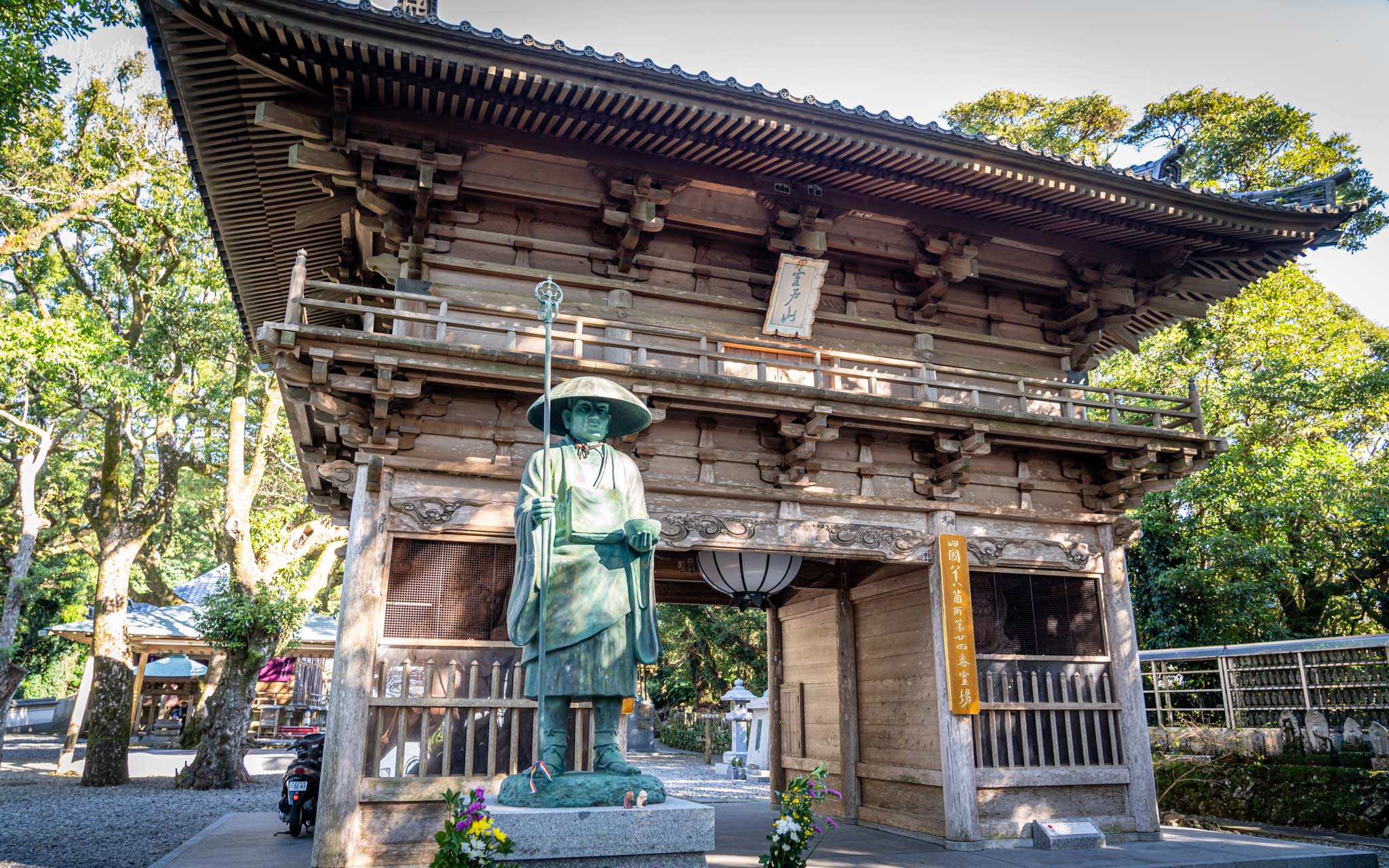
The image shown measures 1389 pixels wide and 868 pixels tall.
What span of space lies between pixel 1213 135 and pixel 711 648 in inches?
777

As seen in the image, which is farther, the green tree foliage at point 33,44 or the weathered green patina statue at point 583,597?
the green tree foliage at point 33,44

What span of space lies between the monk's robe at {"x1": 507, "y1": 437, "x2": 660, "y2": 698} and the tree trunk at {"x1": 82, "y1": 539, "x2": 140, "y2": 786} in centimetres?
1355

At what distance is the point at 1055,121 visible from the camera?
22.2 meters

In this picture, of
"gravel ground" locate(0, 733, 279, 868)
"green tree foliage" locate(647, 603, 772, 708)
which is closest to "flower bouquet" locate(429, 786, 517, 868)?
"gravel ground" locate(0, 733, 279, 868)

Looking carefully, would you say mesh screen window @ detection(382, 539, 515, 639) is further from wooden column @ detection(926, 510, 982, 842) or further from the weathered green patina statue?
wooden column @ detection(926, 510, 982, 842)

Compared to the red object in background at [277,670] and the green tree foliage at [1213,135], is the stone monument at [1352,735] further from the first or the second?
the red object in background at [277,670]

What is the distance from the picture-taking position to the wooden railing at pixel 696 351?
7358 millimetres

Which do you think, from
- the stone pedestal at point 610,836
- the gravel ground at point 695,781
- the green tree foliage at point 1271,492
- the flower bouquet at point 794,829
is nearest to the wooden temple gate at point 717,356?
the flower bouquet at point 794,829

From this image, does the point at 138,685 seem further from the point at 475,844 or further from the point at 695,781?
the point at 475,844

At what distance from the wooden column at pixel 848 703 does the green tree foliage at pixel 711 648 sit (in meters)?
12.7

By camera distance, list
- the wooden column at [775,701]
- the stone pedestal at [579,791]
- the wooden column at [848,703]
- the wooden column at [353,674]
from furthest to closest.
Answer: the wooden column at [775,701], the wooden column at [848,703], the wooden column at [353,674], the stone pedestal at [579,791]

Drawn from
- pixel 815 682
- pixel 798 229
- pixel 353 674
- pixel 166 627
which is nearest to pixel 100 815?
pixel 353 674

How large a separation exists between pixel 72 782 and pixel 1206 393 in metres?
24.1

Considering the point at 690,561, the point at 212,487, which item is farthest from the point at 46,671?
the point at 690,561
